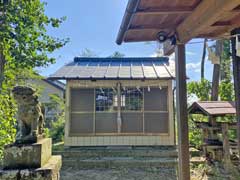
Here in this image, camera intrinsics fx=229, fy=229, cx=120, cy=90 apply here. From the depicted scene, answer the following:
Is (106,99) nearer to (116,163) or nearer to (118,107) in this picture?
(118,107)

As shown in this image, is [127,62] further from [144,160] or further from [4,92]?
[4,92]

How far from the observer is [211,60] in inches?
120

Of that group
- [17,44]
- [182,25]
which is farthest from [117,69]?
[182,25]

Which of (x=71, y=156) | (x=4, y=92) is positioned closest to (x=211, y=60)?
(x=4, y=92)

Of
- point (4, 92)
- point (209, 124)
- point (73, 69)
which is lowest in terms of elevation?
point (209, 124)

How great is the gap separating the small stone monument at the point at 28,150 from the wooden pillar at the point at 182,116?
1.53 meters

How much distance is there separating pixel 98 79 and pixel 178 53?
5.11 meters

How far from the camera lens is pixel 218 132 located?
21.1 ft

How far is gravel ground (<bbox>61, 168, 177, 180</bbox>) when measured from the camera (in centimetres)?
543

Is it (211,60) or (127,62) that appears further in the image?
(127,62)

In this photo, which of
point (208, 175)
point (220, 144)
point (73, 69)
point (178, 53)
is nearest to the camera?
point (178, 53)

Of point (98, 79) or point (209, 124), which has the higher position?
point (98, 79)

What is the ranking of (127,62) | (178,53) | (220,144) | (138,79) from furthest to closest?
(127,62)
(138,79)
(220,144)
(178,53)

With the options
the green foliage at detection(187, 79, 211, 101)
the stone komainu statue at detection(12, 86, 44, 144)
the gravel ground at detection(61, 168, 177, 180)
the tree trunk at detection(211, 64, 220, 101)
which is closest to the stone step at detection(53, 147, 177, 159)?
the gravel ground at detection(61, 168, 177, 180)
